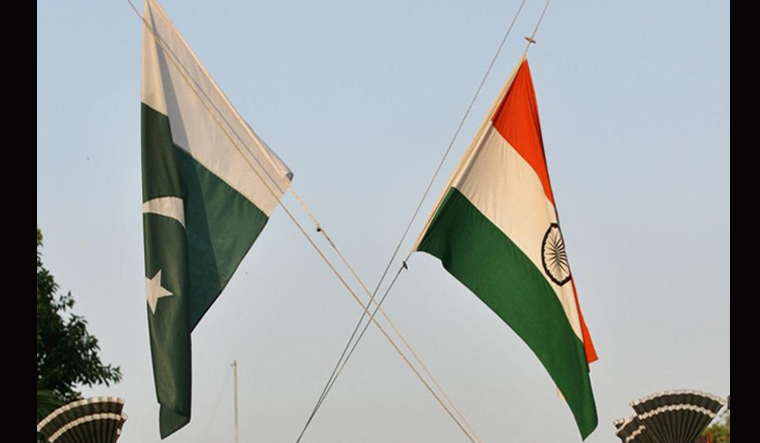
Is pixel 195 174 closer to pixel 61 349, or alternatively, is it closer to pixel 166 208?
pixel 166 208

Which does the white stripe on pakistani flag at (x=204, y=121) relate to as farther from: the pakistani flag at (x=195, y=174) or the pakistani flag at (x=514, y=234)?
the pakistani flag at (x=514, y=234)

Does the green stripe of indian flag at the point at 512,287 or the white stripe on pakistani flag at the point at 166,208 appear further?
the green stripe of indian flag at the point at 512,287

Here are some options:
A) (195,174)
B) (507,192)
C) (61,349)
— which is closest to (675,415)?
(507,192)

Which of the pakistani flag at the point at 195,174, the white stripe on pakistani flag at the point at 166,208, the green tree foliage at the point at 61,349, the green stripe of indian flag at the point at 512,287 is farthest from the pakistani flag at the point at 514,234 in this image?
the green tree foliage at the point at 61,349

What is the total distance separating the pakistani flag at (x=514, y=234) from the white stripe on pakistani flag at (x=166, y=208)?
Result: 6.47 ft

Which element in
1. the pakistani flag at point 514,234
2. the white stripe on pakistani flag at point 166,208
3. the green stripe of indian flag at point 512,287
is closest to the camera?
the white stripe on pakistani flag at point 166,208

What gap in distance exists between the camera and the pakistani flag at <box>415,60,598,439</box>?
11.8 meters

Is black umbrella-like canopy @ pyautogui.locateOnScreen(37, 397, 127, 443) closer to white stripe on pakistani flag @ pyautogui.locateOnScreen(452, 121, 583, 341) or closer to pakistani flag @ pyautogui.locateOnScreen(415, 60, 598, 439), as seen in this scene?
pakistani flag @ pyautogui.locateOnScreen(415, 60, 598, 439)

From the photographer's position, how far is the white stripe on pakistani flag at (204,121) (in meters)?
11.6
